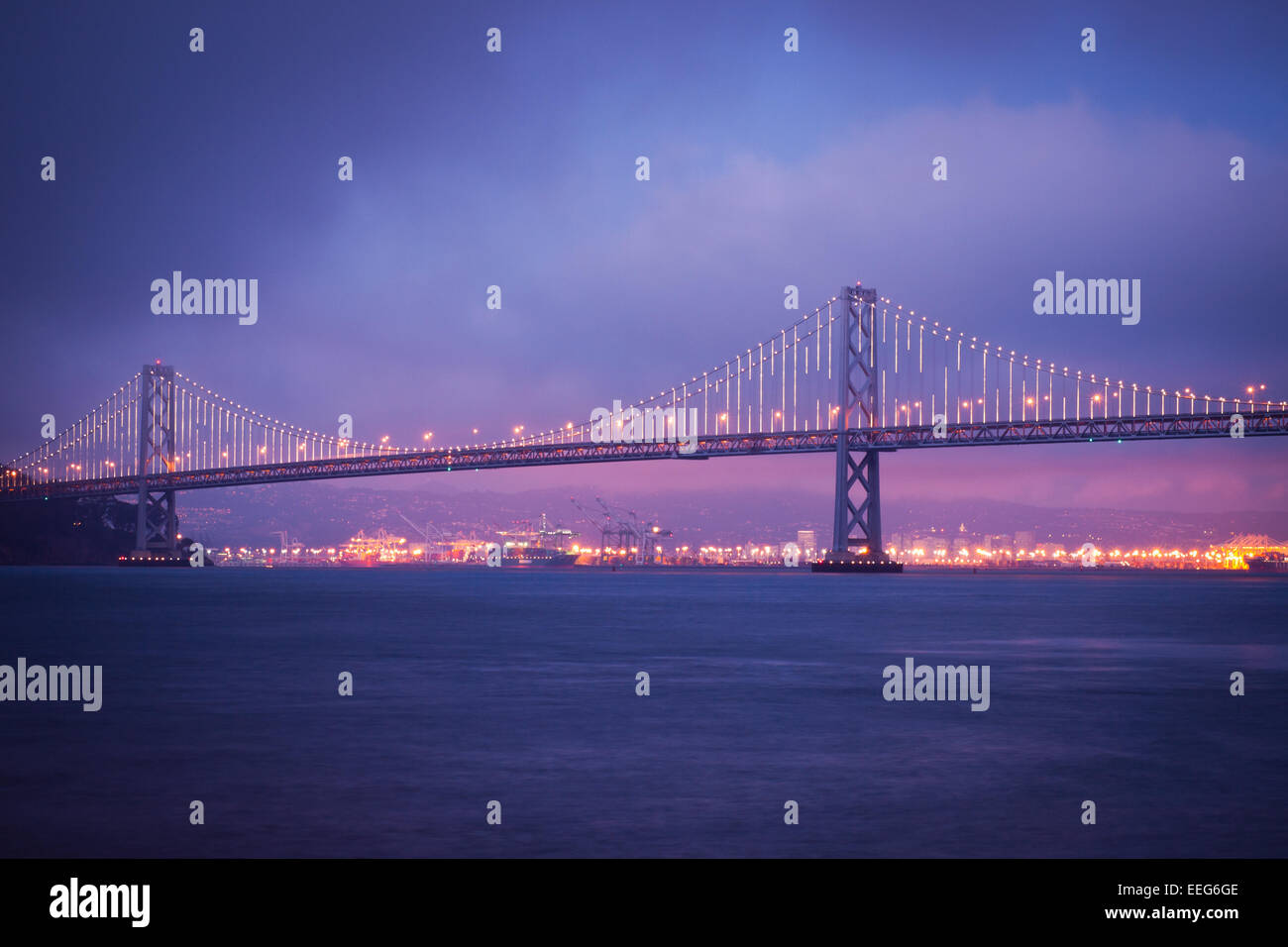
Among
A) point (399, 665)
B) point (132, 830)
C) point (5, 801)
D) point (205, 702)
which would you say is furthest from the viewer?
point (399, 665)

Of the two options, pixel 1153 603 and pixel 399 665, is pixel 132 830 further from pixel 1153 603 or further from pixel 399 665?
pixel 1153 603

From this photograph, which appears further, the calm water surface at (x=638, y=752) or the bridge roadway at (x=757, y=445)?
the bridge roadway at (x=757, y=445)

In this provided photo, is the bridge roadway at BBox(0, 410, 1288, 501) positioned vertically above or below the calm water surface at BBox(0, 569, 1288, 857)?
above

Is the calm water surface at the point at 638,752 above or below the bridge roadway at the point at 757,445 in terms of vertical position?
below

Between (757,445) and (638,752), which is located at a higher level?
(757,445)

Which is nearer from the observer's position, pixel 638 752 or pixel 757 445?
pixel 638 752

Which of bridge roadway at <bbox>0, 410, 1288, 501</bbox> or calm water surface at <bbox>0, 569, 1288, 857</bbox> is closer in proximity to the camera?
calm water surface at <bbox>0, 569, 1288, 857</bbox>
